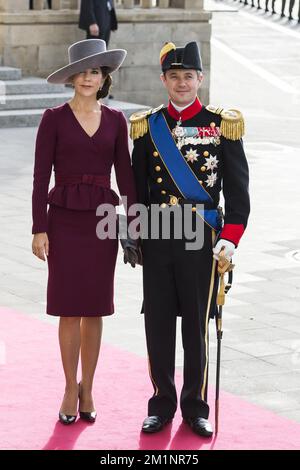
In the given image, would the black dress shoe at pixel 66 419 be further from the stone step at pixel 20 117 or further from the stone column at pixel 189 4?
the stone column at pixel 189 4

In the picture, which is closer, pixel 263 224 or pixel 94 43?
pixel 94 43

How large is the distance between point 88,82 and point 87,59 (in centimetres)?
11

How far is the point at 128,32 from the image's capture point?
20.7 m

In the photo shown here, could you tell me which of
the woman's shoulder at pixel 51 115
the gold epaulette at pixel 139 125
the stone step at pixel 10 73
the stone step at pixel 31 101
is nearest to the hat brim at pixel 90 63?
the woman's shoulder at pixel 51 115

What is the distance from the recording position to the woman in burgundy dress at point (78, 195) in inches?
241

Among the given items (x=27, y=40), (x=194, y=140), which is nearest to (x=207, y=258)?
(x=194, y=140)

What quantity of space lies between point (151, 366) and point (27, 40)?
46.5 ft

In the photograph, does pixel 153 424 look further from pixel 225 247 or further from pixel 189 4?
pixel 189 4

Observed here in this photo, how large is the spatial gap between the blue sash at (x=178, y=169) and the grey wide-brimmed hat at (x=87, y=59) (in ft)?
1.21

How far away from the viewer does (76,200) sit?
609 cm

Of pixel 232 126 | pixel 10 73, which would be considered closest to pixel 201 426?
pixel 232 126

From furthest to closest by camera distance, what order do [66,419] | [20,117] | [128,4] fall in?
[128,4] → [20,117] → [66,419]

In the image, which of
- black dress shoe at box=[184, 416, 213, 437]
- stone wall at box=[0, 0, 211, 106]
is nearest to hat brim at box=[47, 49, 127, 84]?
black dress shoe at box=[184, 416, 213, 437]
